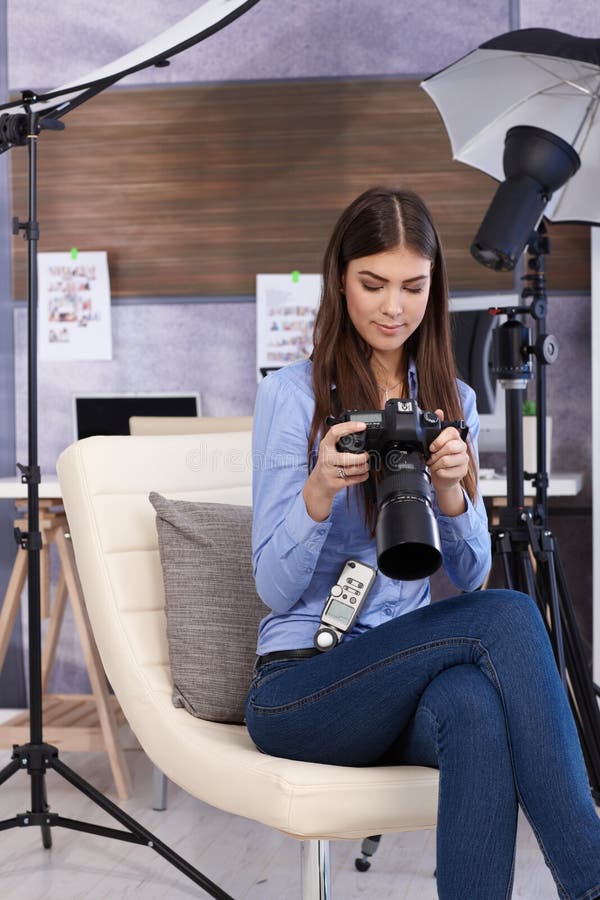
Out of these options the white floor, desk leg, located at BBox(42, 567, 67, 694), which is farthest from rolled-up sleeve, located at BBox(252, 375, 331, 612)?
desk leg, located at BBox(42, 567, 67, 694)

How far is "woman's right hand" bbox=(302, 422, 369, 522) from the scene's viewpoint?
1.22 metres

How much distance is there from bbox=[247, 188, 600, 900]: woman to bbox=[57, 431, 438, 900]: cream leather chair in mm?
51

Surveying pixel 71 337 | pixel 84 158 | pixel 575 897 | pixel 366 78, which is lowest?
pixel 575 897

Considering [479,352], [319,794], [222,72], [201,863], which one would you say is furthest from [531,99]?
[201,863]

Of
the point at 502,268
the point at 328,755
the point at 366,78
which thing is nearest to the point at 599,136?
the point at 502,268

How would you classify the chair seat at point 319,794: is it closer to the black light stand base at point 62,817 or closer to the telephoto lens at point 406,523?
the telephoto lens at point 406,523

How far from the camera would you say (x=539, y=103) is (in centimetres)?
222

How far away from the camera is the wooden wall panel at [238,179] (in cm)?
295

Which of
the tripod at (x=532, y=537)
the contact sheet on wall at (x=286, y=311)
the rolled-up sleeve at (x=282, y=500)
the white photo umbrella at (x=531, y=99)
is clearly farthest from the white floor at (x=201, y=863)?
the white photo umbrella at (x=531, y=99)

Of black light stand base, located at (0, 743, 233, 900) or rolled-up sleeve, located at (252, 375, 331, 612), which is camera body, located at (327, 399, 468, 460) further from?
black light stand base, located at (0, 743, 233, 900)

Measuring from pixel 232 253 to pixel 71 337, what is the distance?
0.55m

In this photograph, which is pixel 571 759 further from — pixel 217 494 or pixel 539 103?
pixel 539 103

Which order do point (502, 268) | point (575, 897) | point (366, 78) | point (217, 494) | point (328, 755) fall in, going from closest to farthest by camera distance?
point (575, 897) → point (328, 755) → point (217, 494) → point (502, 268) → point (366, 78)

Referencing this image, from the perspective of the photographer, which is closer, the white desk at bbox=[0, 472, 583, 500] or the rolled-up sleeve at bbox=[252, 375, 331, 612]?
the rolled-up sleeve at bbox=[252, 375, 331, 612]
